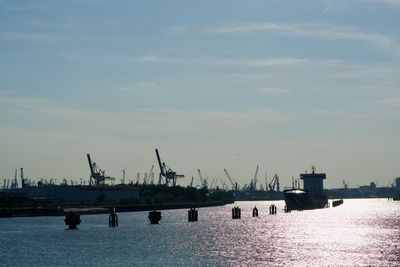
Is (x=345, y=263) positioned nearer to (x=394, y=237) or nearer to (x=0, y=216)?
(x=394, y=237)

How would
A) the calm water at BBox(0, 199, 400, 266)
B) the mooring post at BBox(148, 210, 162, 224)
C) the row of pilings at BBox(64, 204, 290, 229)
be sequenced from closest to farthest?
the calm water at BBox(0, 199, 400, 266) → the row of pilings at BBox(64, 204, 290, 229) → the mooring post at BBox(148, 210, 162, 224)

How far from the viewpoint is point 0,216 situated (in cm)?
18462

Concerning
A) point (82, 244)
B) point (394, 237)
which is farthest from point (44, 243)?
point (394, 237)

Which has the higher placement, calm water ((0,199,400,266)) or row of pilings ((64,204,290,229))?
row of pilings ((64,204,290,229))

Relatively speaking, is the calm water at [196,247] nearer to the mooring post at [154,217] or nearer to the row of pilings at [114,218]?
the row of pilings at [114,218]

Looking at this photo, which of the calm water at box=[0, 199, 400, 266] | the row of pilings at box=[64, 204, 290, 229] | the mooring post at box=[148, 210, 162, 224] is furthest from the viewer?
the mooring post at box=[148, 210, 162, 224]

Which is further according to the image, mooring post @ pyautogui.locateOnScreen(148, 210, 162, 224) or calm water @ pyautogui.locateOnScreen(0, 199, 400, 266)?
mooring post @ pyautogui.locateOnScreen(148, 210, 162, 224)

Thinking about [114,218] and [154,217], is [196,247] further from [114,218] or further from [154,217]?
[154,217]

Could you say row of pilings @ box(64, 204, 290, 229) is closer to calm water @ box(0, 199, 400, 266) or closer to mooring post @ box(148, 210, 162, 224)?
mooring post @ box(148, 210, 162, 224)

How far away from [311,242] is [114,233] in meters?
33.8

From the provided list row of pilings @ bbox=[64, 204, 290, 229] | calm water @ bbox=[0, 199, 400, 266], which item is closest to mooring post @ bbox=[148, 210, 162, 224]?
row of pilings @ bbox=[64, 204, 290, 229]

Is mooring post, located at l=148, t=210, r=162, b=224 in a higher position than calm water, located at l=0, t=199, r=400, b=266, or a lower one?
higher

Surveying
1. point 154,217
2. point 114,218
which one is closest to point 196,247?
point 114,218

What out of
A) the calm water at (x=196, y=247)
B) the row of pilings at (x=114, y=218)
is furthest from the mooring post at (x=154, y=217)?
the calm water at (x=196, y=247)
